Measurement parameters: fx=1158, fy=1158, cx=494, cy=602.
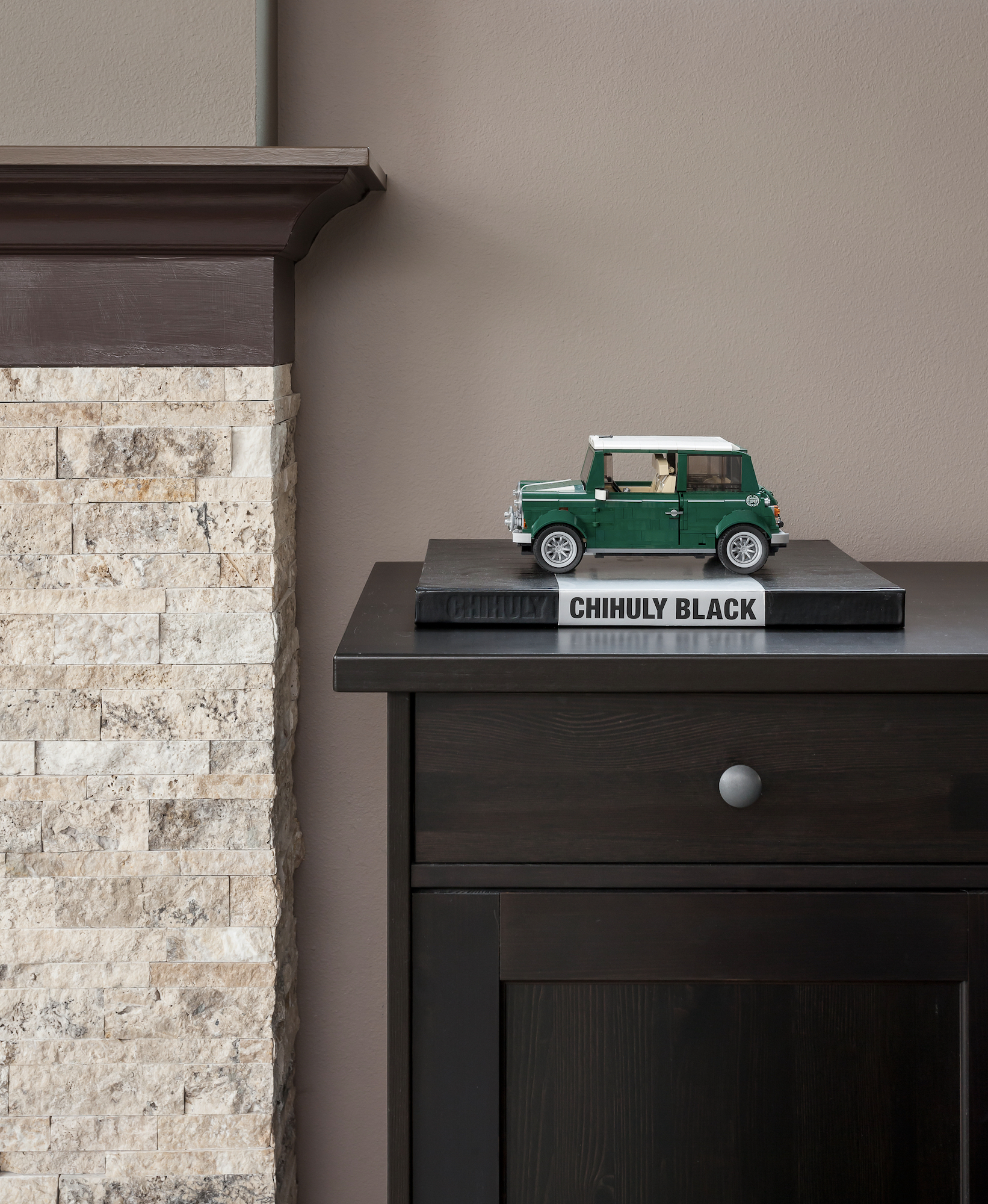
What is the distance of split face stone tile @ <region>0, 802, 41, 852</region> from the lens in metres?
1.21

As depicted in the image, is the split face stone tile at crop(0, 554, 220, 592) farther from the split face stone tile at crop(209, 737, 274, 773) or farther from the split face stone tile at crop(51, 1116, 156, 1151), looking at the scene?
the split face stone tile at crop(51, 1116, 156, 1151)

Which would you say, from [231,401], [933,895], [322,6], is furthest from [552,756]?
[322,6]

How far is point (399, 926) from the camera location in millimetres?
922

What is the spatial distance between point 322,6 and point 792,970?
1.13 metres

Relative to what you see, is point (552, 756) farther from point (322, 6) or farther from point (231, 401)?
point (322, 6)

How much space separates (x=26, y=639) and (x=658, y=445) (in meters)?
0.67

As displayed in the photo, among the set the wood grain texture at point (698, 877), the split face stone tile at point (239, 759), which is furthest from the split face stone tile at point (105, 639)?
the wood grain texture at point (698, 877)

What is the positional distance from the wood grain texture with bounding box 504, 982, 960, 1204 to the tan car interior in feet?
1.42

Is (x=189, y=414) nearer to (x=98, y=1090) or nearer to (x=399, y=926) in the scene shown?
(x=399, y=926)

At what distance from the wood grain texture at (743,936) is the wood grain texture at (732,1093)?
0.02 metres

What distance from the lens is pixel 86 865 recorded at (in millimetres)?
1218

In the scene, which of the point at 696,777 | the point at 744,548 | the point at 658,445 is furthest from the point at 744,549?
the point at 696,777

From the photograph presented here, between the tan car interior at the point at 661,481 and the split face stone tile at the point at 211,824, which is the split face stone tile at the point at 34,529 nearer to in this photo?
the split face stone tile at the point at 211,824

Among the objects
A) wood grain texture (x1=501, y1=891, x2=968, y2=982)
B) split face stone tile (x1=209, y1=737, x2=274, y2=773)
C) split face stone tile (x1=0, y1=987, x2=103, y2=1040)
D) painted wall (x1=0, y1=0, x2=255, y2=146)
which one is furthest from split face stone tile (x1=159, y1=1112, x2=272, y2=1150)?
painted wall (x1=0, y1=0, x2=255, y2=146)
